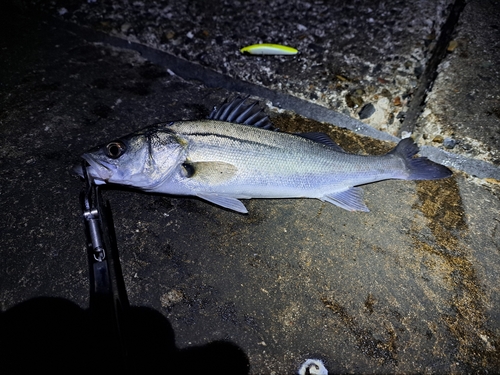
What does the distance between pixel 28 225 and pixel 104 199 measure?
1.93 ft

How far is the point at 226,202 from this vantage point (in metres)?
2.62

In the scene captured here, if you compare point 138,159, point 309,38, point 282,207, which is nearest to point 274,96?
point 309,38

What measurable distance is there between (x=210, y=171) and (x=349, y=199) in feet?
4.22

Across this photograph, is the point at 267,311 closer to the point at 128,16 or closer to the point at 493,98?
the point at 493,98

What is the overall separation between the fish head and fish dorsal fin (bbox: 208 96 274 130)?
0.51m

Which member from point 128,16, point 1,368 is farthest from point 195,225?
point 128,16

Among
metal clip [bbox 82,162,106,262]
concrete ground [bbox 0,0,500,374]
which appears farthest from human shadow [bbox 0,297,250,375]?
metal clip [bbox 82,162,106,262]

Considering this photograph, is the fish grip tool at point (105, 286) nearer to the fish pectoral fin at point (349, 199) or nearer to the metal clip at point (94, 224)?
the metal clip at point (94, 224)

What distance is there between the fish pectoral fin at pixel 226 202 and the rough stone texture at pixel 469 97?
7.35ft

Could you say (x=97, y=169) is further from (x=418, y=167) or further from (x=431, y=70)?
(x=431, y=70)

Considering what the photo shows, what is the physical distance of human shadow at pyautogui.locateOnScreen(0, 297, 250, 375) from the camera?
186 centimetres

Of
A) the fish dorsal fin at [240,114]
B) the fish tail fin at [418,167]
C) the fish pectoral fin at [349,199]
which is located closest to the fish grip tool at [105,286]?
the fish dorsal fin at [240,114]

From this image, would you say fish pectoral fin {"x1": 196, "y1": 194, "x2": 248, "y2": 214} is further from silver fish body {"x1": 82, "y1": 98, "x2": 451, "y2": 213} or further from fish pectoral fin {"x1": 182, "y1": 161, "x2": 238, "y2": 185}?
fish pectoral fin {"x1": 182, "y1": 161, "x2": 238, "y2": 185}

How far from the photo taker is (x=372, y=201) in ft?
9.41
